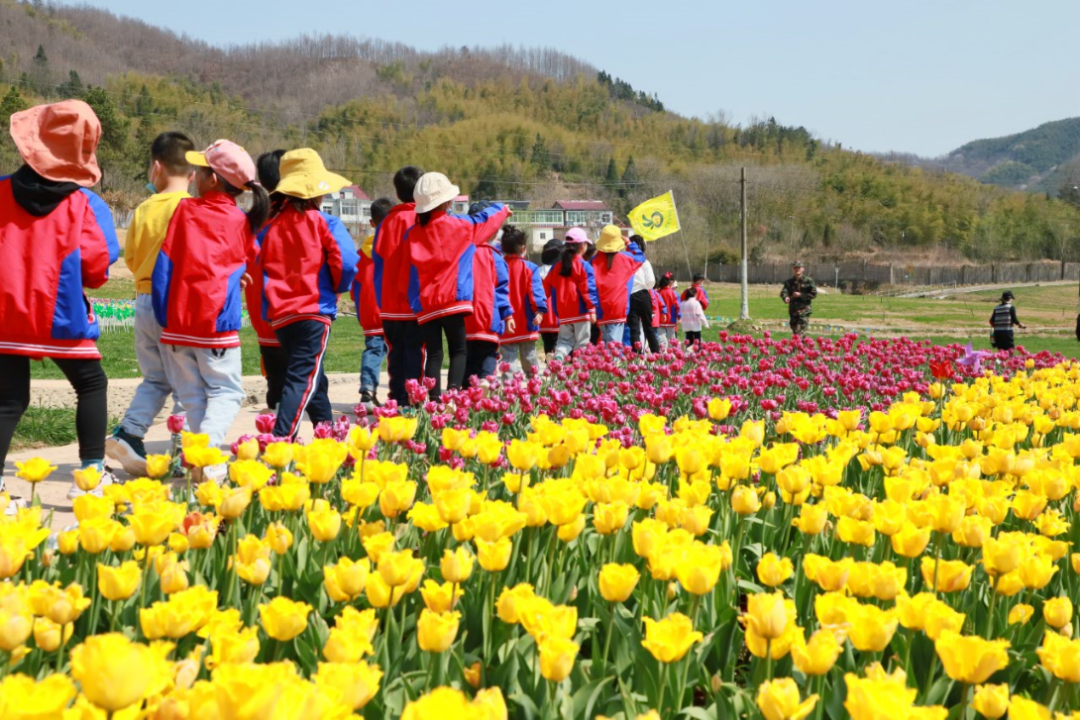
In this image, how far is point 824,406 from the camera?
6.79m

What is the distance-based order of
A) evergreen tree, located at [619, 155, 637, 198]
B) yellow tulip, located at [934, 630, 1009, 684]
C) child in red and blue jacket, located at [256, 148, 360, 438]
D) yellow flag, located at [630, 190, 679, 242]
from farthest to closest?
evergreen tree, located at [619, 155, 637, 198]
yellow flag, located at [630, 190, 679, 242]
child in red and blue jacket, located at [256, 148, 360, 438]
yellow tulip, located at [934, 630, 1009, 684]

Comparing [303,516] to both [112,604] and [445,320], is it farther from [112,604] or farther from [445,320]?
[445,320]

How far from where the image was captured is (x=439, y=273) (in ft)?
19.8

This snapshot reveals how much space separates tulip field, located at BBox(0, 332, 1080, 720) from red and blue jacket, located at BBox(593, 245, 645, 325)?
262 inches

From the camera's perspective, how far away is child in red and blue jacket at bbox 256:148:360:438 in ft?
16.8

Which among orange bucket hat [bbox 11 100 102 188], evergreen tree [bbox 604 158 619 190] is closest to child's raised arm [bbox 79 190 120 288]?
orange bucket hat [bbox 11 100 102 188]

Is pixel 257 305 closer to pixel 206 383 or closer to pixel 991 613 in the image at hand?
pixel 206 383

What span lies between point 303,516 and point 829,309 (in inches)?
1477

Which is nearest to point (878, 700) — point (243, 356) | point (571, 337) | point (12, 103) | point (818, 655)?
point (818, 655)

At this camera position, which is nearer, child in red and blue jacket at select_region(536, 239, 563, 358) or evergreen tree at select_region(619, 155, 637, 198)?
child in red and blue jacket at select_region(536, 239, 563, 358)

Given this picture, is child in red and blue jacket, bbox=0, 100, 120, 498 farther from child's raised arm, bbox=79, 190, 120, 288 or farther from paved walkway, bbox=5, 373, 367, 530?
paved walkway, bbox=5, 373, 367, 530

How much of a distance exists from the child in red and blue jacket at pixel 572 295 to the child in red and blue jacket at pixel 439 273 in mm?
3061

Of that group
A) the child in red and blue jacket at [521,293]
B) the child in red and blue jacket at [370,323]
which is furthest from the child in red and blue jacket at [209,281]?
the child in red and blue jacket at [521,293]

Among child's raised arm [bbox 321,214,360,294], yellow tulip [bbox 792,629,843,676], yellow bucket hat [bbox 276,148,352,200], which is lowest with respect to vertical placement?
yellow tulip [bbox 792,629,843,676]
